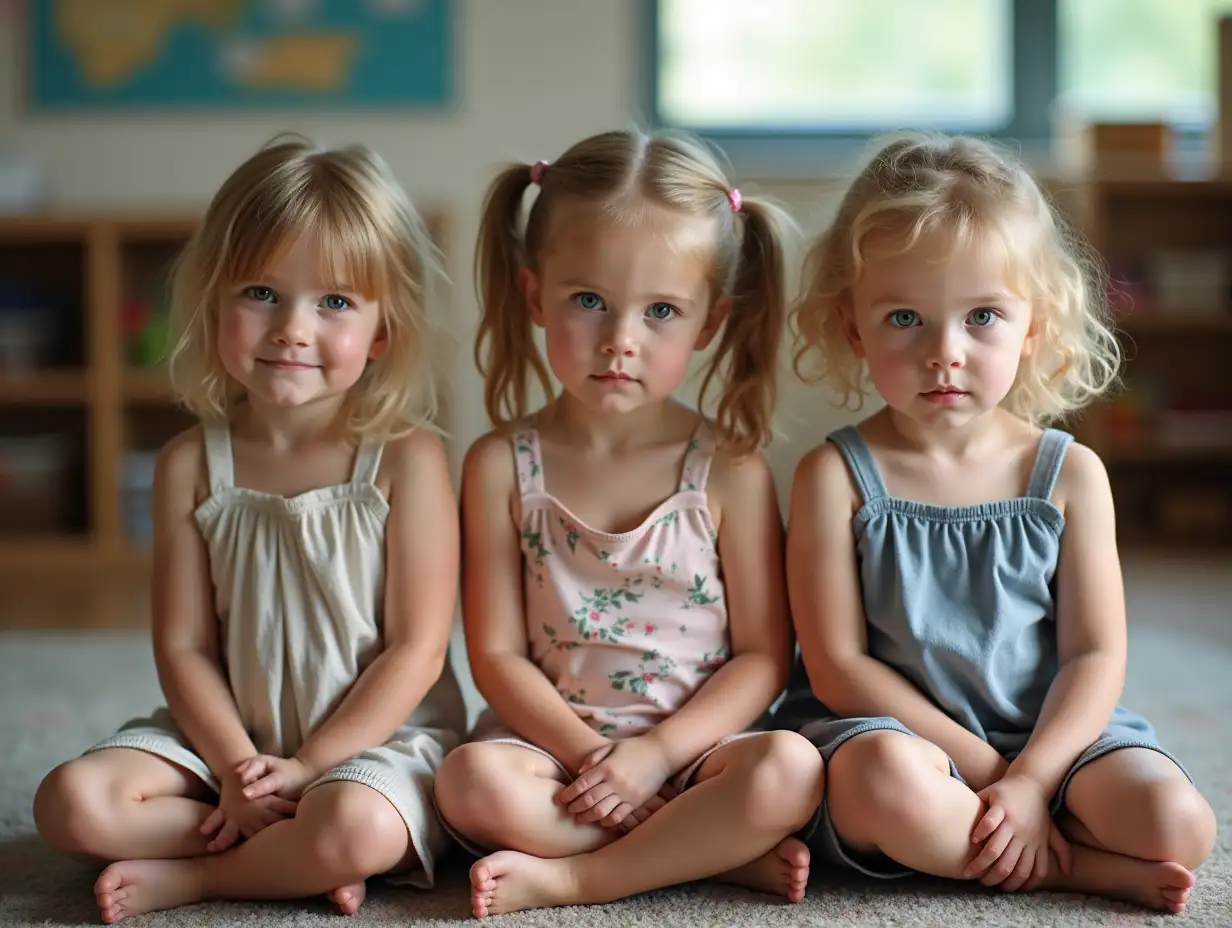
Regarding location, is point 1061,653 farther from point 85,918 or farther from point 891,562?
point 85,918

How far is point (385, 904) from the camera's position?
0.97 metres

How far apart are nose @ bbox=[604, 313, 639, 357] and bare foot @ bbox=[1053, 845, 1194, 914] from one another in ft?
1.58

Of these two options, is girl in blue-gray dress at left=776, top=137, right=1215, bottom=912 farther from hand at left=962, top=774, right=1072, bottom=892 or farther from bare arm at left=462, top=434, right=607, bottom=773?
bare arm at left=462, top=434, right=607, bottom=773

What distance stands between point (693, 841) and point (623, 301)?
0.40 meters

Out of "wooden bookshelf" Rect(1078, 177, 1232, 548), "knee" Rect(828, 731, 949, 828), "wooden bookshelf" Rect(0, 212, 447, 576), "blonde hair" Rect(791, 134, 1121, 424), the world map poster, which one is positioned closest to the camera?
"knee" Rect(828, 731, 949, 828)

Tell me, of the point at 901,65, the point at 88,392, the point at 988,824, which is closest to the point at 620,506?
the point at 988,824

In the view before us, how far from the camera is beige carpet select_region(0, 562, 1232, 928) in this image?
3.07ft

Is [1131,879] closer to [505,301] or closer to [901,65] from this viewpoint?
[505,301]

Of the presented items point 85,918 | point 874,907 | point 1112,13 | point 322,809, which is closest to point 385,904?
point 322,809

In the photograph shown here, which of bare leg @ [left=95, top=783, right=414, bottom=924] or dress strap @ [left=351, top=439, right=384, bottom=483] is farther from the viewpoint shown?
dress strap @ [left=351, top=439, right=384, bottom=483]

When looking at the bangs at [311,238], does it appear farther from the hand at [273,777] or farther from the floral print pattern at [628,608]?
the hand at [273,777]

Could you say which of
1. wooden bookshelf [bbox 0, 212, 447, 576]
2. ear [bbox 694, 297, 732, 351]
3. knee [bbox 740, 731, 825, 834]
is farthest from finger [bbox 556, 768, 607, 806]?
wooden bookshelf [bbox 0, 212, 447, 576]

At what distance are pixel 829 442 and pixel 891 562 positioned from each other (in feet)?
0.36

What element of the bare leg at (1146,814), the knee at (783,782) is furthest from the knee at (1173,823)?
the knee at (783,782)
